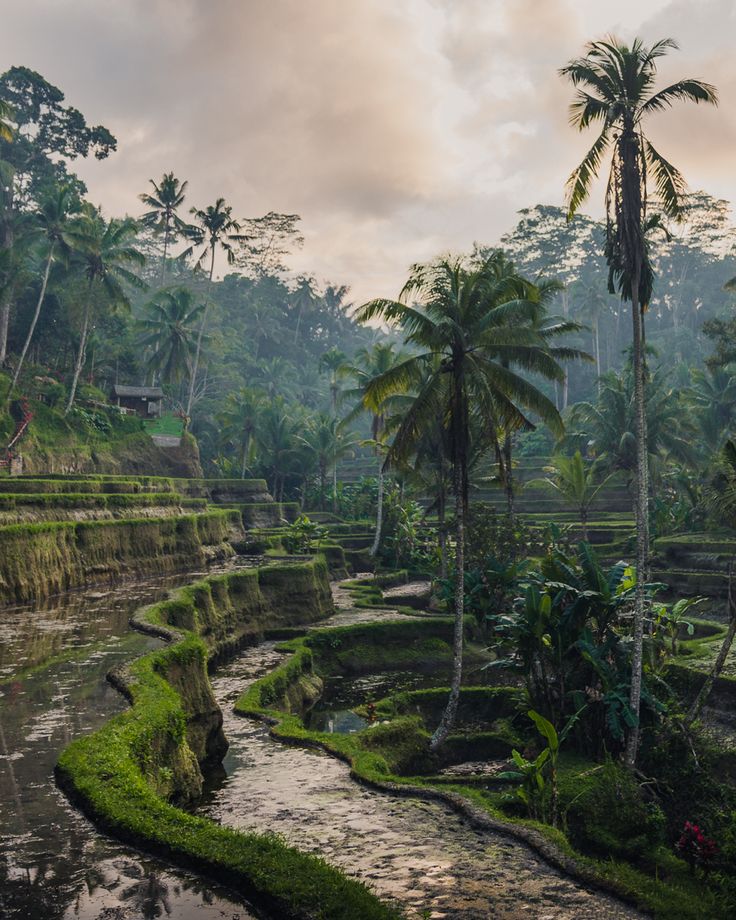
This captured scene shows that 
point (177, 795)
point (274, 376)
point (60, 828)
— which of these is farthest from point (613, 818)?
point (274, 376)

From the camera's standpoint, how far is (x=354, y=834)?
1021cm

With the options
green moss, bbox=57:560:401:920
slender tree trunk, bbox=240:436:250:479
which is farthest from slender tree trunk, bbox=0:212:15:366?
green moss, bbox=57:560:401:920

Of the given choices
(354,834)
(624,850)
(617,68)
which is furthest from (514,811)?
(617,68)

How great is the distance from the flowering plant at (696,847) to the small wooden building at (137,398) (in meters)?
45.0

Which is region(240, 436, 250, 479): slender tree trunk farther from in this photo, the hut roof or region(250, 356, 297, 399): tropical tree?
region(250, 356, 297, 399): tropical tree

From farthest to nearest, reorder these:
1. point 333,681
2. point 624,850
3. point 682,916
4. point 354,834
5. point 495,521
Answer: point 495,521, point 333,681, point 624,850, point 354,834, point 682,916

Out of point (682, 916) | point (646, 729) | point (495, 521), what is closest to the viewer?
point (682, 916)

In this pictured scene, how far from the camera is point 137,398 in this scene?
5278 cm

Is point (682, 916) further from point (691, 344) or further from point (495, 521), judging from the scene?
point (691, 344)

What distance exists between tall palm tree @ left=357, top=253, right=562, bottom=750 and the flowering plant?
255 inches

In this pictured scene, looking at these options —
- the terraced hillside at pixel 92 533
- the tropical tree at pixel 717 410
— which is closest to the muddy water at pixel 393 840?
the terraced hillside at pixel 92 533

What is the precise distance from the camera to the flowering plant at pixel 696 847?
11.5 meters

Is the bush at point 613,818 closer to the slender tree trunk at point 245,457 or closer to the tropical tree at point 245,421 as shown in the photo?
the slender tree trunk at point 245,457

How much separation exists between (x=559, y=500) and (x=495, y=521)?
83.3 ft
